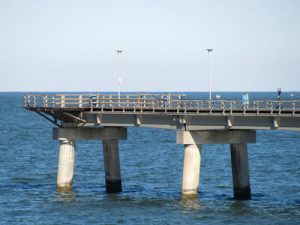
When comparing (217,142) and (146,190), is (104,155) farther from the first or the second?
(217,142)

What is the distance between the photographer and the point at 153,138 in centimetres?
14062

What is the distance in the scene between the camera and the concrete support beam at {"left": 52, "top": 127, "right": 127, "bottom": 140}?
224ft

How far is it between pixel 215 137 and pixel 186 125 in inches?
80.1

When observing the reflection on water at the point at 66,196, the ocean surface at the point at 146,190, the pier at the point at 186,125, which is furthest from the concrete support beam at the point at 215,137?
the reflection on water at the point at 66,196

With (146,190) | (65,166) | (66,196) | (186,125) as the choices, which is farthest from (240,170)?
(65,166)

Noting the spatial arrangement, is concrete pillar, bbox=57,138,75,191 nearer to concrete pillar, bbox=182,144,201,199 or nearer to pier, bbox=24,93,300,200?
pier, bbox=24,93,300,200

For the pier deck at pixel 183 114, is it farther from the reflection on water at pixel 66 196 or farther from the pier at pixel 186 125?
the reflection on water at pixel 66 196

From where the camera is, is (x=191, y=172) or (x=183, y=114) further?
(x=183, y=114)

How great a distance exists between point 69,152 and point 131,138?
7194cm

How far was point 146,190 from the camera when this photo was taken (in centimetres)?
7056

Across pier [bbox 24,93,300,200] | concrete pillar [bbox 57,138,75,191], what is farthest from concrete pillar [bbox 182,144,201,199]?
concrete pillar [bbox 57,138,75,191]

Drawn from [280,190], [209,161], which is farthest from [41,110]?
[209,161]

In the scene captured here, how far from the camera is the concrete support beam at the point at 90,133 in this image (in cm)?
6831

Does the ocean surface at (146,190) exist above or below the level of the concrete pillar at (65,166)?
below
